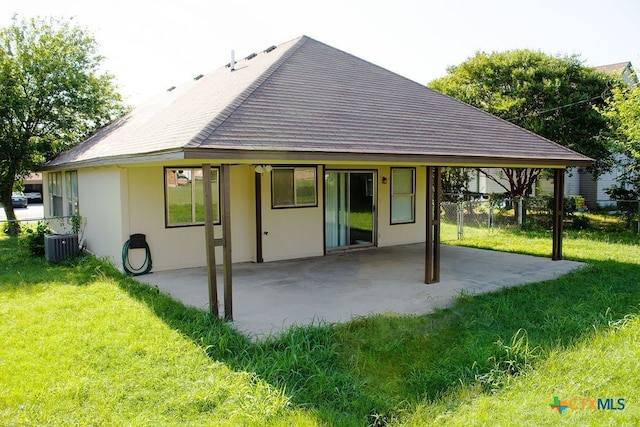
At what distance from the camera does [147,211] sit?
8.84m

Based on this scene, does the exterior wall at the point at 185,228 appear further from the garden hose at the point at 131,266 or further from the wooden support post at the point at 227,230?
the wooden support post at the point at 227,230

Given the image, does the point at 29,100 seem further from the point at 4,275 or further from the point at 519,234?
the point at 519,234

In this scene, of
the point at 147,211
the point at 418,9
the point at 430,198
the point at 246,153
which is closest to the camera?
the point at 246,153

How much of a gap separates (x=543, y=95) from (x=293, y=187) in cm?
1088

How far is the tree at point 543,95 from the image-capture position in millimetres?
15812

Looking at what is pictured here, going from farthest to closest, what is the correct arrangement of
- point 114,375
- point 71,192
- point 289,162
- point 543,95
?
point 543,95, point 71,192, point 289,162, point 114,375

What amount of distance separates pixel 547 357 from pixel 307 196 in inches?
260

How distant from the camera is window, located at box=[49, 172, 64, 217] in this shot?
14352mm

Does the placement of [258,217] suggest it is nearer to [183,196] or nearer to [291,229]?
[291,229]

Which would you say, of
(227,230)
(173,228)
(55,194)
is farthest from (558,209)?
(55,194)

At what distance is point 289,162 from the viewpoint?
7.10 m

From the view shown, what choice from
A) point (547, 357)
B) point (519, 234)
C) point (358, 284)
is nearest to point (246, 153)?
point (358, 284)

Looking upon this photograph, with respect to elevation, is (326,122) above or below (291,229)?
above

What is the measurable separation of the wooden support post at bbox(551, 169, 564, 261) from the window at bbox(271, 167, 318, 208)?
503 cm
